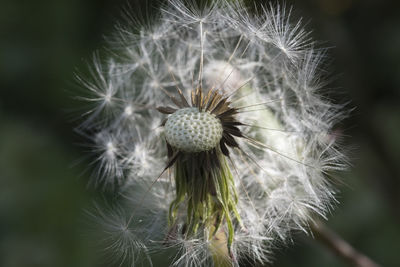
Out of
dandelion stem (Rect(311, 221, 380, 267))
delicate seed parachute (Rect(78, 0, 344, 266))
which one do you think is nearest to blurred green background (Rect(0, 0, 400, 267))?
dandelion stem (Rect(311, 221, 380, 267))

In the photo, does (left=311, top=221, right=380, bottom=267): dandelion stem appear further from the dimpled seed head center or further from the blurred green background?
the blurred green background

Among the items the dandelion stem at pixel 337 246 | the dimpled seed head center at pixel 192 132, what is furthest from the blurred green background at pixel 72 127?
the dimpled seed head center at pixel 192 132

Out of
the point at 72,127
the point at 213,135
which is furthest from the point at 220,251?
the point at 72,127

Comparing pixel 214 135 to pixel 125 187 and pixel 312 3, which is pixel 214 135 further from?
pixel 312 3

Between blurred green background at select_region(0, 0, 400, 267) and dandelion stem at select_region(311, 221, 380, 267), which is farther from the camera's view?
blurred green background at select_region(0, 0, 400, 267)

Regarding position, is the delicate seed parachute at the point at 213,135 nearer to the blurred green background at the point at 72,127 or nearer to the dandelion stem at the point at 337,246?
the dandelion stem at the point at 337,246

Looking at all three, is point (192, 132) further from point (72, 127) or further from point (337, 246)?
point (72, 127)
